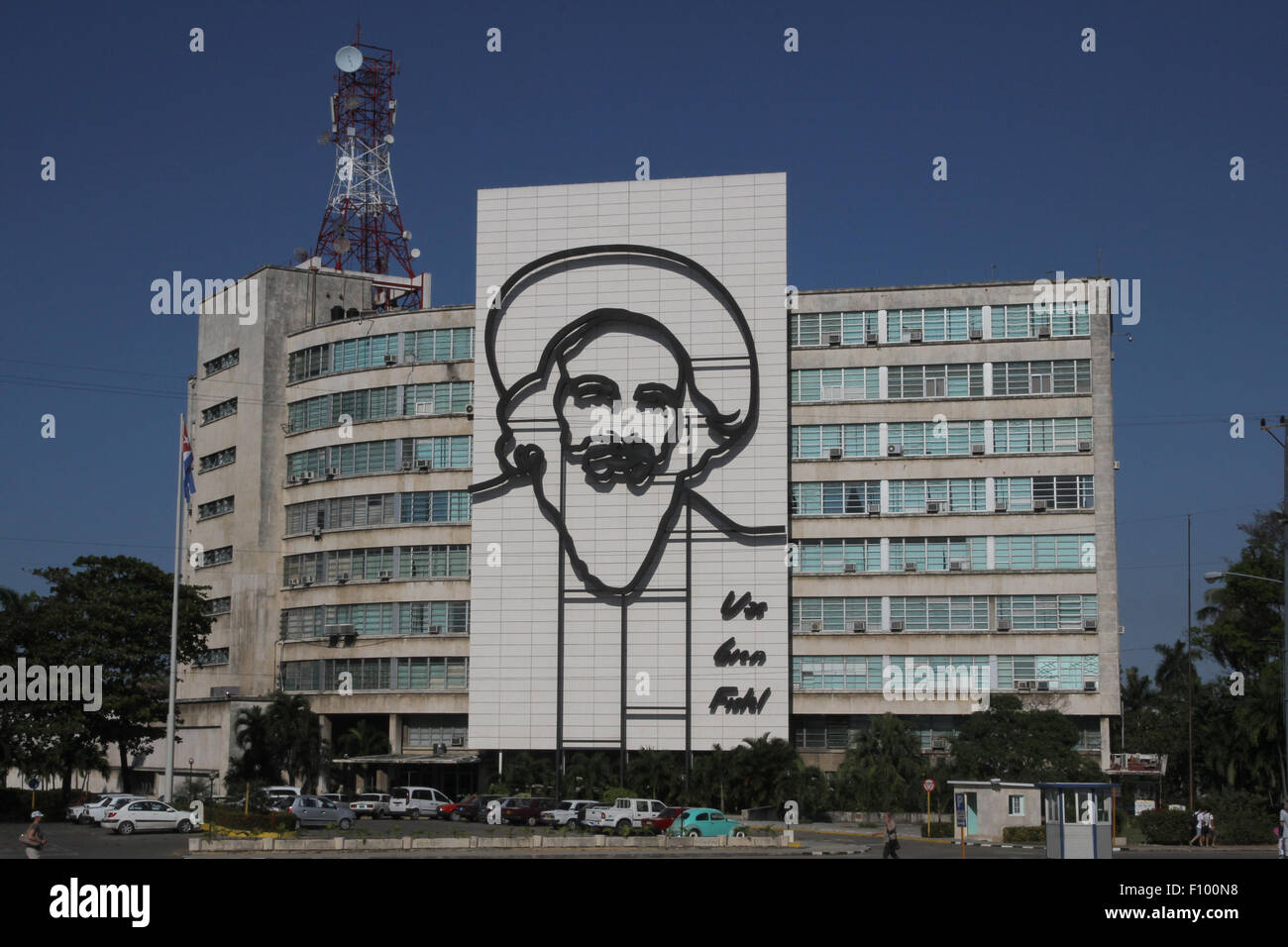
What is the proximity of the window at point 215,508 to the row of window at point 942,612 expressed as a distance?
1407 inches

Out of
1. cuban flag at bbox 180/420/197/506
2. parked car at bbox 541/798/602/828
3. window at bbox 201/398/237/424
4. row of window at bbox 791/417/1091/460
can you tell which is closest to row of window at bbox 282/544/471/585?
window at bbox 201/398/237/424

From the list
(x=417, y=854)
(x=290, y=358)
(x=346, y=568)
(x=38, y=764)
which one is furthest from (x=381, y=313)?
(x=417, y=854)

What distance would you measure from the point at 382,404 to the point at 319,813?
92.1 ft

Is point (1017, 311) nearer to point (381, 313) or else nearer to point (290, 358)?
point (381, 313)

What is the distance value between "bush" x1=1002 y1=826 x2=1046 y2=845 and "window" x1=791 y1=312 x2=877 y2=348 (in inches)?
1150

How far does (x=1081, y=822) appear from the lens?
37.1 metres

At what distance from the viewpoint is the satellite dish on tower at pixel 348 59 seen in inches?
3334

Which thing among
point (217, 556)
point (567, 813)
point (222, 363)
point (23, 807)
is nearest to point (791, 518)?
point (567, 813)

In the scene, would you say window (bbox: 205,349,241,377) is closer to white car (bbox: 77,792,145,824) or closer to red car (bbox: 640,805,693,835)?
white car (bbox: 77,792,145,824)

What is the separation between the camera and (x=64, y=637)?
64.8m

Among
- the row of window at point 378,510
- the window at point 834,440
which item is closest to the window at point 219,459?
the row of window at point 378,510

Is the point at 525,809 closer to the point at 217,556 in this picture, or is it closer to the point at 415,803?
the point at 415,803

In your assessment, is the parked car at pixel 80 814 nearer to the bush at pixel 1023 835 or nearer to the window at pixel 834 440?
the bush at pixel 1023 835
